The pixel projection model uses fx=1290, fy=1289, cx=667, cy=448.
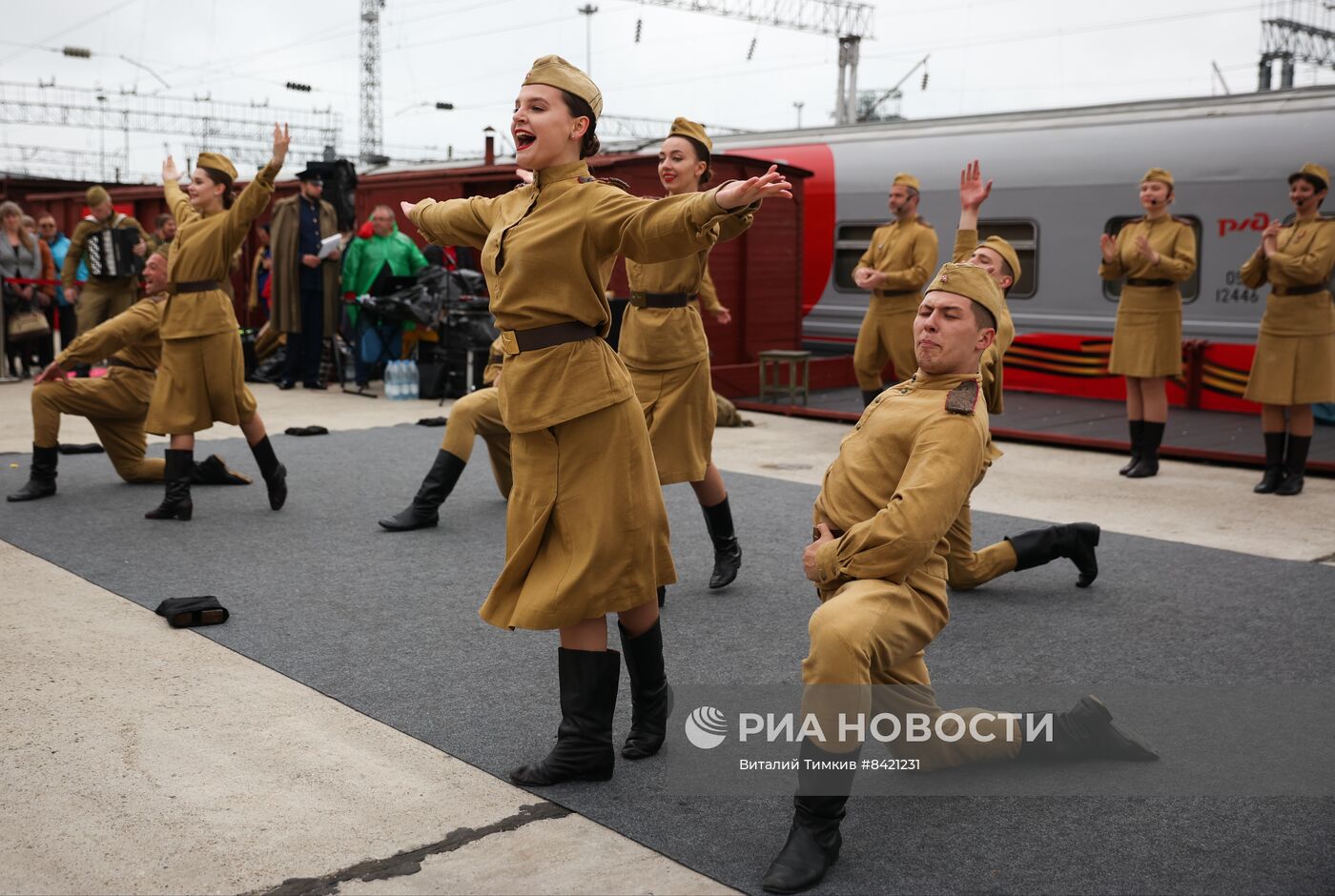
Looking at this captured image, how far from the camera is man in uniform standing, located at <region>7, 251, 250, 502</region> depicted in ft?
24.0

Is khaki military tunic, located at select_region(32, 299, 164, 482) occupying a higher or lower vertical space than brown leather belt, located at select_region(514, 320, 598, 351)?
lower

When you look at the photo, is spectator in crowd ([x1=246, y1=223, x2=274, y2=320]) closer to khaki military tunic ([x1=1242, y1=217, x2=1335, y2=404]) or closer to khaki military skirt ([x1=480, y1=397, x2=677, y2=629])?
khaki military tunic ([x1=1242, y1=217, x2=1335, y2=404])

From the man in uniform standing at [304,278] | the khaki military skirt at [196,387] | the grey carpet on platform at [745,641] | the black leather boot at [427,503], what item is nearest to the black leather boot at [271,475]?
the grey carpet on platform at [745,641]

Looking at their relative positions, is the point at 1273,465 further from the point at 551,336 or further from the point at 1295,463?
the point at 551,336

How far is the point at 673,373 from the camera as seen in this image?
5.39 m

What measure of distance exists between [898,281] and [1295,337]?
2.57 metres

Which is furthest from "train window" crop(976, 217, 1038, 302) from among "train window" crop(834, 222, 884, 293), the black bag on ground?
the black bag on ground

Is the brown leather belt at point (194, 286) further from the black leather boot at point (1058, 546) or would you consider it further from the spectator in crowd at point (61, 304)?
the spectator in crowd at point (61, 304)

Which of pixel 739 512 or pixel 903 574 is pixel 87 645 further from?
pixel 739 512

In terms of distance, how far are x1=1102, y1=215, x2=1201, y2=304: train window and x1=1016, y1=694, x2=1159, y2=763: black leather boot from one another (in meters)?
7.94

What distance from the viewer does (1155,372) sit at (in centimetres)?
865

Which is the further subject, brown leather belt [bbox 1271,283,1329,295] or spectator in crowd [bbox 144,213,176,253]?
spectator in crowd [bbox 144,213,176,253]

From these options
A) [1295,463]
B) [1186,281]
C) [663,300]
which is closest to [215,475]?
[663,300]

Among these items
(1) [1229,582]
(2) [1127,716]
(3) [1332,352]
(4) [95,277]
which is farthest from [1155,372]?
(4) [95,277]
